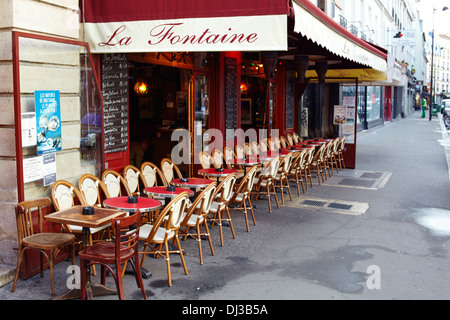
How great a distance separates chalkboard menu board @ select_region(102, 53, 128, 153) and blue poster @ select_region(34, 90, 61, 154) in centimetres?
110

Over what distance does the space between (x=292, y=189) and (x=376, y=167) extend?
4.69 meters

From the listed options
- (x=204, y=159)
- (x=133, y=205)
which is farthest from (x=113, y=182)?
(x=204, y=159)

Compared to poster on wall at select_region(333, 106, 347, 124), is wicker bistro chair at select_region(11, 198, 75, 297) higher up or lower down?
lower down

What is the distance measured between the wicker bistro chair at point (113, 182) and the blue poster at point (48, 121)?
84 cm

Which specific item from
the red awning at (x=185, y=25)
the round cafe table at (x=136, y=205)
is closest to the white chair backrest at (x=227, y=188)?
the round cafe table at (x=136, y=205)

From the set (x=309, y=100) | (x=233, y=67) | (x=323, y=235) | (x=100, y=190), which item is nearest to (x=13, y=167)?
(x=100, y=190)

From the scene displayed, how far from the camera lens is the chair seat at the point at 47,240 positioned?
4566mm

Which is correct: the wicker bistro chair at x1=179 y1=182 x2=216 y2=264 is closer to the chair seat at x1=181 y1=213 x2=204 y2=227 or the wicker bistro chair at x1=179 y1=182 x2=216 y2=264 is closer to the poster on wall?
the chair seat at x1=181 y1=213 x2=204 y2=227

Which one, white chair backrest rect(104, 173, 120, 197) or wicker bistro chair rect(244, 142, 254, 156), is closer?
white chair backrest rect(104, 173, 120, 197)

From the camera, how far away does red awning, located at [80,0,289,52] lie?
5.52 m

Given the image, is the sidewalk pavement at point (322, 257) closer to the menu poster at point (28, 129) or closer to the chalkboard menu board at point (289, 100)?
the menu poster at point (28, 129)

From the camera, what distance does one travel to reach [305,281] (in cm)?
502

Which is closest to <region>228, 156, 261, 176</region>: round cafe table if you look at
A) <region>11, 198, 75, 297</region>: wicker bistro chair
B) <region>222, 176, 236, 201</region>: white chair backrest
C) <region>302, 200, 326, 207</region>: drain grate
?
<region>302, 200, 326, 207</region>: drain grate

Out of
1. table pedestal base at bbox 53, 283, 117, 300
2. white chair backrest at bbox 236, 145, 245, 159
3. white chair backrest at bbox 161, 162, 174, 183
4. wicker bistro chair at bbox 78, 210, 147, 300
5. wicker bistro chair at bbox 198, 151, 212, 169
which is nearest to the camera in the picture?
wicker bistro chair at bbox 78, 210, 147, 300
